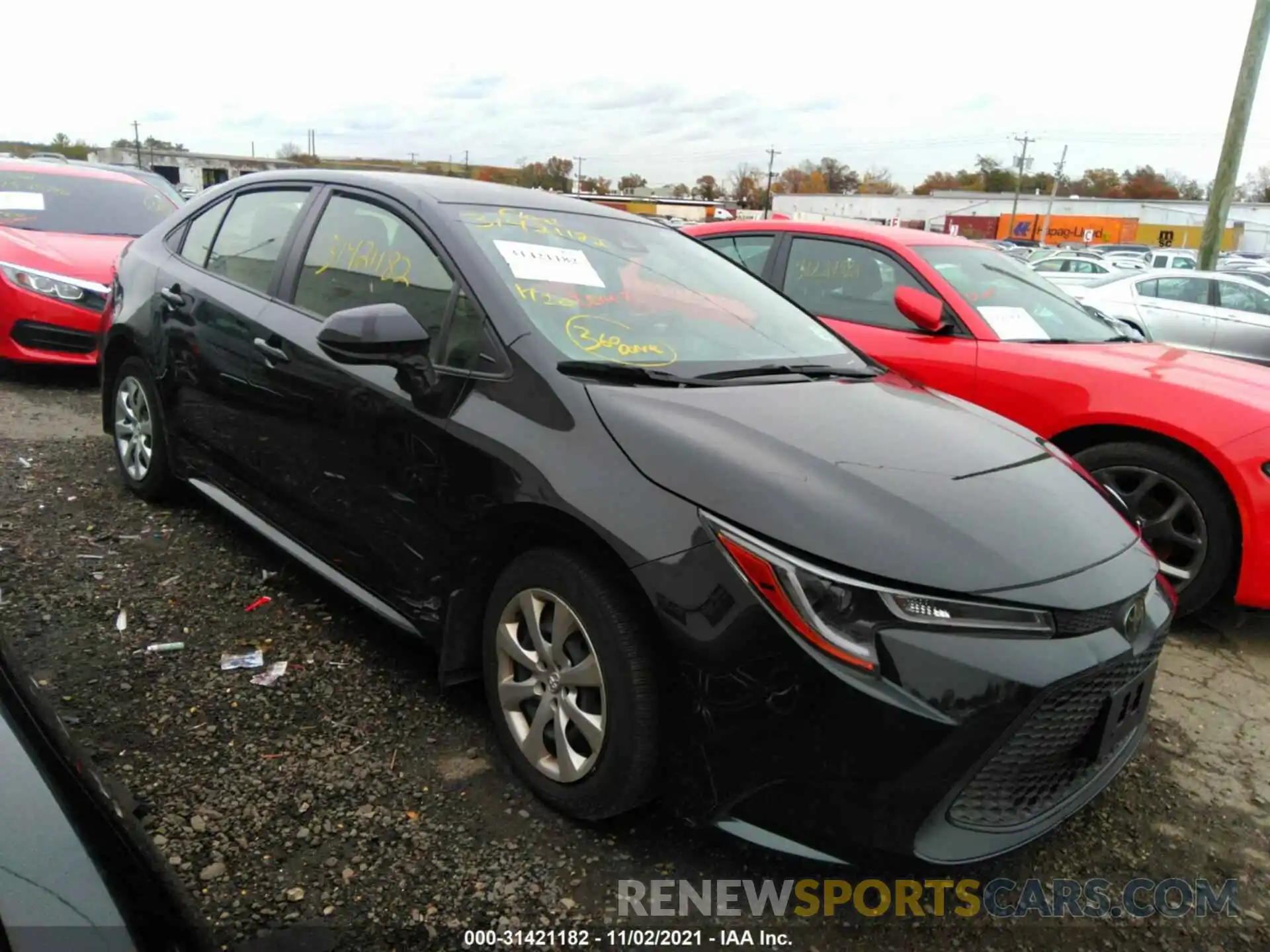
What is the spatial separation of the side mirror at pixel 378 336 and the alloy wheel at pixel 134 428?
77.7 inches

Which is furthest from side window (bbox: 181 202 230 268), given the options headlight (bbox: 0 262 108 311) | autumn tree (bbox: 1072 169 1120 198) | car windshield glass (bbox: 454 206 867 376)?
autumn tree (bbox: 1072 169 1120 198)

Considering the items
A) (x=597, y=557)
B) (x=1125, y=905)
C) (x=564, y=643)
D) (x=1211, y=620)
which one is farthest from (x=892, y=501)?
(x=1211, y=620)

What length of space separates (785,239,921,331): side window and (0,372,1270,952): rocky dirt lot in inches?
81.8

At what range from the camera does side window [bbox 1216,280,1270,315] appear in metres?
10.0

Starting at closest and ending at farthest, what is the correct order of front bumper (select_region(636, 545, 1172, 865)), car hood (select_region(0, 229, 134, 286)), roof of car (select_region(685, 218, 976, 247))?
front bumper (select_region(636, 545, 1172, 865))
roof of car (select_region(685, 218, 976, 247))
car hood (select_region(0, 229, 134, 286))

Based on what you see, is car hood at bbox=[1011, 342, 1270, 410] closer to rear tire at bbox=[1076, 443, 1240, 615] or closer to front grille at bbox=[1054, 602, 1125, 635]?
rear tire at bbox=[1076, 443, 1240, 615]

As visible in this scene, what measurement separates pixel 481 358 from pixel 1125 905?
2.13m

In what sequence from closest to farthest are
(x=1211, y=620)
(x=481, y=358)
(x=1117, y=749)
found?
1. (x=1117, y=749)
2. (x=481, y=358)
3. (x=1211, y=620)

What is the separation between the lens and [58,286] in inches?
248

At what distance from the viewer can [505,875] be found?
2.09 meters

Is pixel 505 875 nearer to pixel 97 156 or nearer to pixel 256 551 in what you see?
pixel 256 551

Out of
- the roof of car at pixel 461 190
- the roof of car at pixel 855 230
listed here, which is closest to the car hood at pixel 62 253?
the roof of car at pixel 461 190

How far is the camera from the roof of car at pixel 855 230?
4.78 meters

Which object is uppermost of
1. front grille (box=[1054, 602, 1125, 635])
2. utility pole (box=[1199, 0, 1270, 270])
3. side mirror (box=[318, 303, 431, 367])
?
utility pole (box=[1199, 0, 1270, 270])
